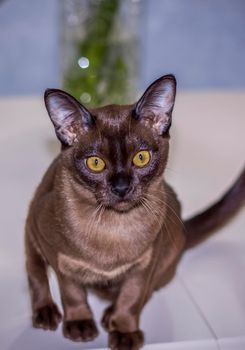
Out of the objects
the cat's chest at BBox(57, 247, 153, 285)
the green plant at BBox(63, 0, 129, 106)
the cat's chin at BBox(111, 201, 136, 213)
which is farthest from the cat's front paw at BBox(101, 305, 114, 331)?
the green plant at BBox(63, 0, 129, 106)

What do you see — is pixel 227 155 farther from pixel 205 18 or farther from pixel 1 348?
pixel 1 348

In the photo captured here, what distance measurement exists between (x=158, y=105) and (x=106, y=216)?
0.23m

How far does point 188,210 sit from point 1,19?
3.20 feet

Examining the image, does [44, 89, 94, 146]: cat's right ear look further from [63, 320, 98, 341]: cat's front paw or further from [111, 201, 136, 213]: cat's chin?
[63, 320, 98, 341]: cat's front paw

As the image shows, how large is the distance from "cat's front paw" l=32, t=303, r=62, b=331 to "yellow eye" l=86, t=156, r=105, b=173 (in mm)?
368

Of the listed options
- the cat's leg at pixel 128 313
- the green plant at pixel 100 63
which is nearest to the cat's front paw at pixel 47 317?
the cat's leg at pixel 128 313

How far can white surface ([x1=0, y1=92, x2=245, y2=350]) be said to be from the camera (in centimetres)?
145

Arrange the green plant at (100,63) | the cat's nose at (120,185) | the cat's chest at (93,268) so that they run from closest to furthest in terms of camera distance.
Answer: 1. the cat's nose at (120,185)
2. the cat's chest at (93,268)
3. the green plant at (100,63)

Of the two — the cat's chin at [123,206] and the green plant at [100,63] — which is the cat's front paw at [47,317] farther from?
the green plant at [100,63]

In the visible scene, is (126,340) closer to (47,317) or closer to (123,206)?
(47,317)

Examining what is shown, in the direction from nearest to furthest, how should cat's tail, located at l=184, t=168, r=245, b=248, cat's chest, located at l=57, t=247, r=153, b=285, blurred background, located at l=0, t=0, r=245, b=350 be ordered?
1. cat's chest, located at l=57, t=247, r=153, b=285
2. blurred background, located at l=0, t=0, r=245, b=350
3. cat's tail, located at l=184, t=168, r=245, b=248

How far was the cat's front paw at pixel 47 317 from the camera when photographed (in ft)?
4.83

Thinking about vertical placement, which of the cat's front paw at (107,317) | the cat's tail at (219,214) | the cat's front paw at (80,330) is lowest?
the cat's front paw at (107,317)

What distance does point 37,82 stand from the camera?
99.7 inches
